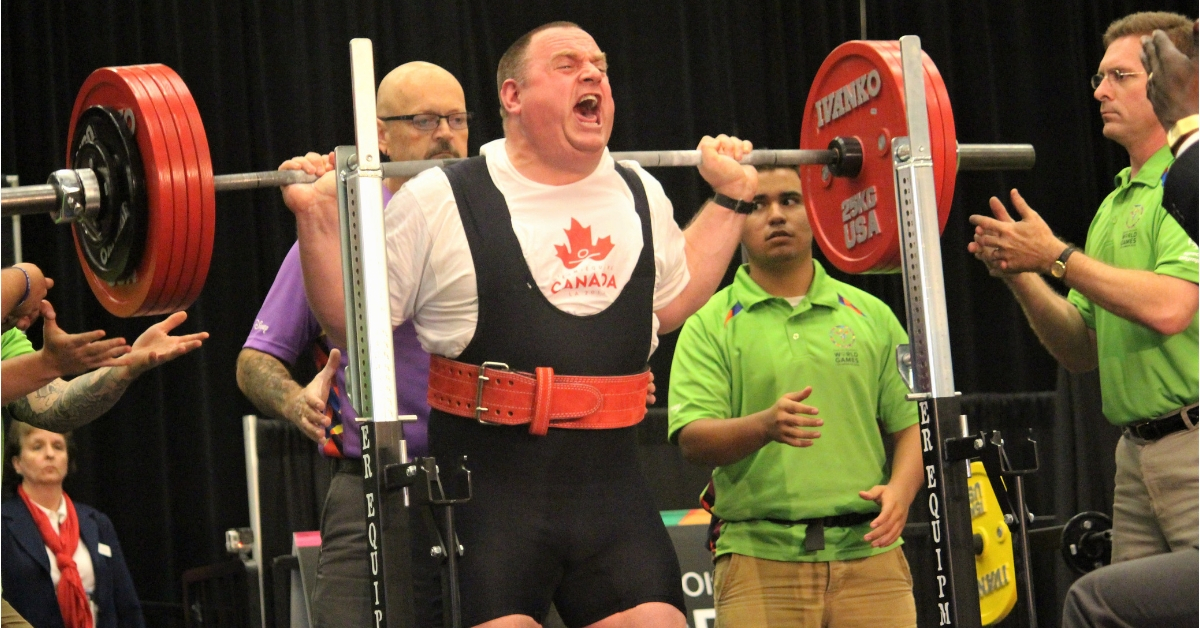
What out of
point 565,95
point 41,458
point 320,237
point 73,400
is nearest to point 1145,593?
point 565,95

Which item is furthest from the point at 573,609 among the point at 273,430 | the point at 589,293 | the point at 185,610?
the point at 185,610

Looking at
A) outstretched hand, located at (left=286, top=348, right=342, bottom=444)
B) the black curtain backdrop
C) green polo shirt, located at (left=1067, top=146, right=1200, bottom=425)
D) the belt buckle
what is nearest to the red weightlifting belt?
the belt buckle

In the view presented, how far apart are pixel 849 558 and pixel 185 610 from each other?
2727 mm

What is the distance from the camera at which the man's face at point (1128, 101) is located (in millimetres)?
3160

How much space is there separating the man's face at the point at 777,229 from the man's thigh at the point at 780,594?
74 cm

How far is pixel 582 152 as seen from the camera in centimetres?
268

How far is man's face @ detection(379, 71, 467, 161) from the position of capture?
3.26 m

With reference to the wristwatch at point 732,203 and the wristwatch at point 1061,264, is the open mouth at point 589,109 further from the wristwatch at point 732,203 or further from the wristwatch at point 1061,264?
the wristwatch at point 1061,264

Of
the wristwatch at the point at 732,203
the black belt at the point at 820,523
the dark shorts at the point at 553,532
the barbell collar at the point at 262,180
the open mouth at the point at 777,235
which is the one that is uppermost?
the barbell collar at the point at 262,180

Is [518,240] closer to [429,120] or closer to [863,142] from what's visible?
[429,120]

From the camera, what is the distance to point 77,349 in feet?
9.42

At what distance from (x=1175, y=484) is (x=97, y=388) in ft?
7.71

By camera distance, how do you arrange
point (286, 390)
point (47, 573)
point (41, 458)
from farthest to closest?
point (41, 458) < point (47, 573) < point (286, 390)

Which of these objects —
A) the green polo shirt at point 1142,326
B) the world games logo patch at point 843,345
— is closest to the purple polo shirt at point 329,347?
the world games logo patch at point 843,345
